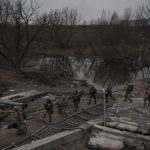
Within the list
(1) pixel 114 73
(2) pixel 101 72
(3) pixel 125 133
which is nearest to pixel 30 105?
(3) pixel 125 133

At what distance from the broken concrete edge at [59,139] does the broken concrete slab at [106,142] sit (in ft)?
2.09

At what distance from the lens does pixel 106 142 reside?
12164 millimetres

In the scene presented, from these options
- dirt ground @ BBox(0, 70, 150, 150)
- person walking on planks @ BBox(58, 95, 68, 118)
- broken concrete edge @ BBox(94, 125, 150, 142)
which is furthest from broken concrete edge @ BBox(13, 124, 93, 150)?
person walking on planks @ BBox(58, 95, 68, 118)

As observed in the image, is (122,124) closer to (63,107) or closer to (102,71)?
(63,107)

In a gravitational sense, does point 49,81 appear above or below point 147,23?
below

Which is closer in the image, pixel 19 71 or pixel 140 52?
pixel 19 71

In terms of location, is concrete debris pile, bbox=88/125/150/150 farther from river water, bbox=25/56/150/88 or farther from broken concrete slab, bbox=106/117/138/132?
river water, bbox=25/56/150/88

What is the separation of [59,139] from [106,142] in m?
1.80

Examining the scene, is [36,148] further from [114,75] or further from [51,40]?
[51,40]

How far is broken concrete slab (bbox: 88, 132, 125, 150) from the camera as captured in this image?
39.1 ft

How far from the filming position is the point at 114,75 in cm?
3641

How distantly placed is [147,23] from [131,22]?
21.0 meters

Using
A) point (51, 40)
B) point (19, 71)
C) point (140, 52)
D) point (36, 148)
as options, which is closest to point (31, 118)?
point (36, 148)

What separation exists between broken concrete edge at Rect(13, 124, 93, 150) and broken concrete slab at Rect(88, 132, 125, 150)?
25.0 inches
